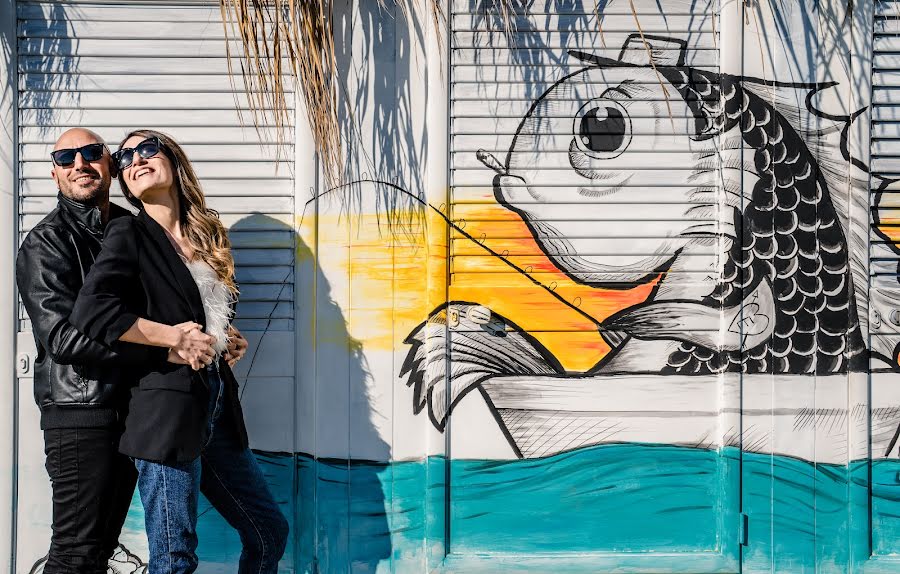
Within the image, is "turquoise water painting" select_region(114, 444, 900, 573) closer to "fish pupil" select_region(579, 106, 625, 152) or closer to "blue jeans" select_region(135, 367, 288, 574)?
"blue jeans" select_region(135, 367, 288, 574)

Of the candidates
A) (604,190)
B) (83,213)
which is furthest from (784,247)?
(83,213)

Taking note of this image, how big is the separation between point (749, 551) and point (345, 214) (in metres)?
2.18

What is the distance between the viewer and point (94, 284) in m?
2.44

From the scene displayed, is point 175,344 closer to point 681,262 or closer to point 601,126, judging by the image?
point 601,126

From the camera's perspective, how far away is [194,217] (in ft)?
9.04

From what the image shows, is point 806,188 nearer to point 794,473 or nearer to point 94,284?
point 794,473

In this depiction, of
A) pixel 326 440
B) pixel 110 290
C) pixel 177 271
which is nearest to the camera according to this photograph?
pixel 110 290

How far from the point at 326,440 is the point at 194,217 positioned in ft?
3.54

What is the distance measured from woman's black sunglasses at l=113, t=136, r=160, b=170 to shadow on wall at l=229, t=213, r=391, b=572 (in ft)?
2.08

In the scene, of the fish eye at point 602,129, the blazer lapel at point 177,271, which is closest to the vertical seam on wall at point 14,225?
the blazer lapel at point 177,271

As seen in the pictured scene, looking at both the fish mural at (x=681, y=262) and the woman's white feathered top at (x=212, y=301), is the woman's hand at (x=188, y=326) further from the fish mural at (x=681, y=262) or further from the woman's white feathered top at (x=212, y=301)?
the fish mural at (x=681, y=262)

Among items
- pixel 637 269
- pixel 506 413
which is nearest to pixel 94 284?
pixel 506 413

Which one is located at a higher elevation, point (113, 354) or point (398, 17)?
point (398, 17)

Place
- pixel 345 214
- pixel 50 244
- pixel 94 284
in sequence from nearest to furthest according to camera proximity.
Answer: pixel 94 284 → pixel 50 244 → pixel 345 214
